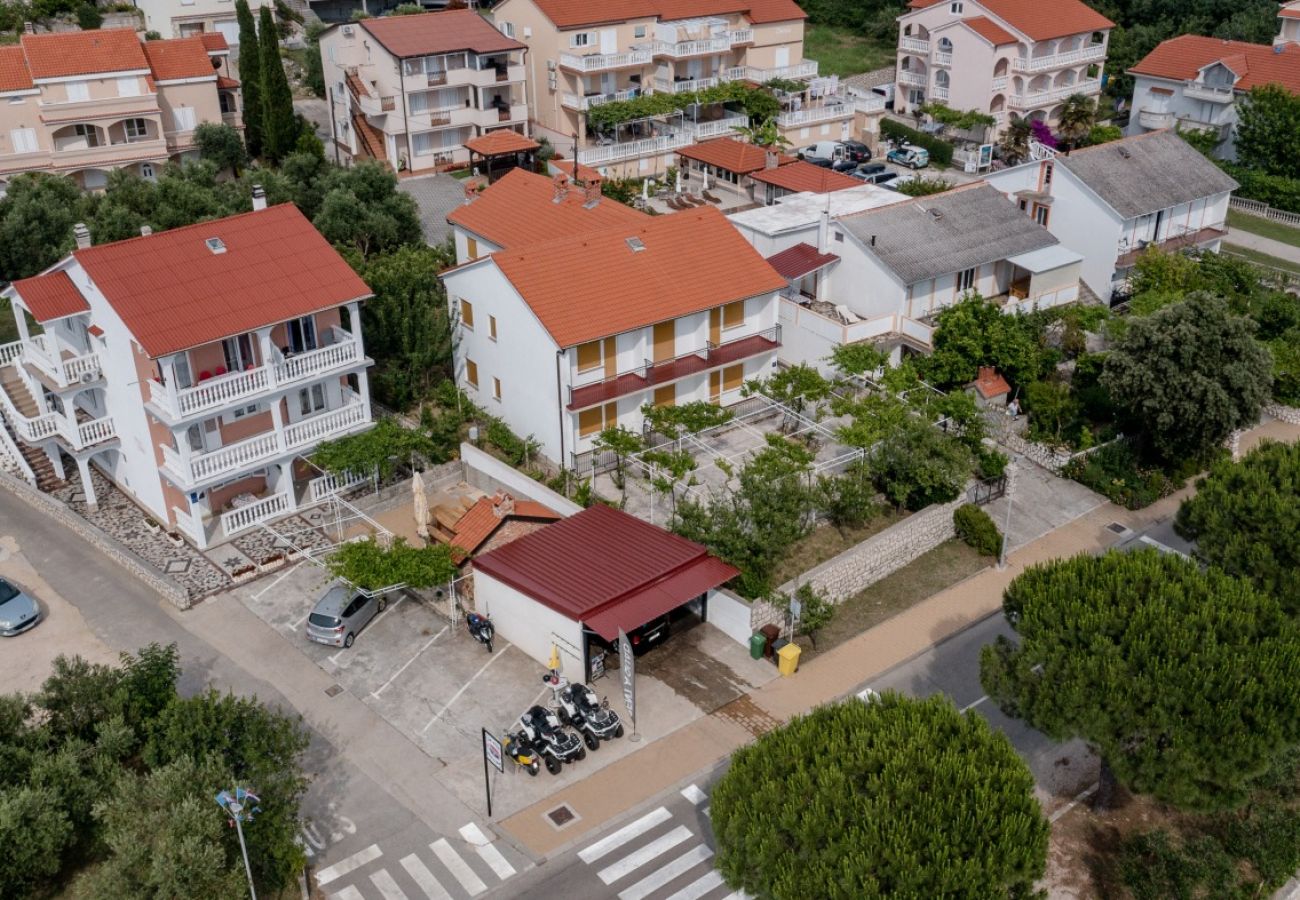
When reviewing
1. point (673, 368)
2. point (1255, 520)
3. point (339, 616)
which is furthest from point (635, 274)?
point (1255, 520)

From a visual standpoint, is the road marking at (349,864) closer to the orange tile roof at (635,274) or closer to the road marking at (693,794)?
the road marking at (693,794)

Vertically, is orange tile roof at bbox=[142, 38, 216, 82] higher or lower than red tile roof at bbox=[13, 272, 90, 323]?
higher

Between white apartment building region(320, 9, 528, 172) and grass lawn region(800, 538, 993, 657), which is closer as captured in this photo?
grass lawn region(800, 538, 993, 657)

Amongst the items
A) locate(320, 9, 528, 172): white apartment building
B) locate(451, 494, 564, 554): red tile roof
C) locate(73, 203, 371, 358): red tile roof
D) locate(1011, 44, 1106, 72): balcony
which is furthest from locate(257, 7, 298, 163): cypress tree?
locate(1011, 44, 1106, 72): balcony

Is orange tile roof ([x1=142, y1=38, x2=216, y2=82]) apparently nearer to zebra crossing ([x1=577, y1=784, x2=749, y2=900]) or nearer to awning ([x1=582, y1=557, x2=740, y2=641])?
awning ([x1=582, y1=557, x2=740, y2=641])

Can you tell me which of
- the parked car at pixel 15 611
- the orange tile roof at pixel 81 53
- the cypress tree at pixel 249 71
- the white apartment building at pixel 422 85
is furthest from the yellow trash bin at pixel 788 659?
the orange tile roof at pixel 81 53

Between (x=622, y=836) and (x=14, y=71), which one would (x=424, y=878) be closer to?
(x=622, y=836)
